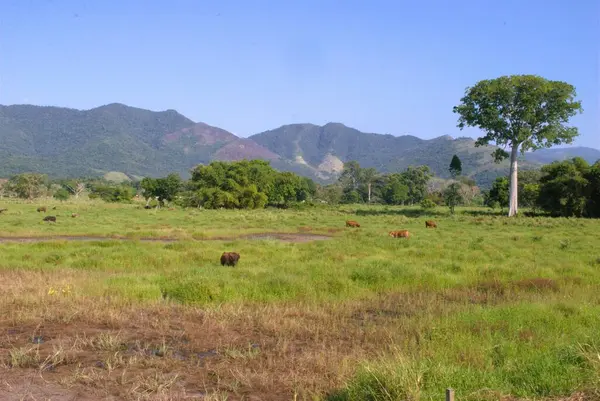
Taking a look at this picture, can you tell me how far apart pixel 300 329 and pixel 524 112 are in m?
42.8

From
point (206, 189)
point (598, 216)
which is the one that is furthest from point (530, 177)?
point (206, 189)

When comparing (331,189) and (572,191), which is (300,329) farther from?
(331,189)

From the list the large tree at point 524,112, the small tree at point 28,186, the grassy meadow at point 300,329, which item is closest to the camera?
the grassy meadow at point 300,329

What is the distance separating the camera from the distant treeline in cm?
4697

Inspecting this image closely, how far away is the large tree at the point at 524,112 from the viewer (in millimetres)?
46094

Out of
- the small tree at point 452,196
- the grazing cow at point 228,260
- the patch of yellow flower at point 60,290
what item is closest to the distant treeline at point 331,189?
the small tree at point 452,196

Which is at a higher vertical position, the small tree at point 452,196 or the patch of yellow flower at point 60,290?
the small tree at point 452,196

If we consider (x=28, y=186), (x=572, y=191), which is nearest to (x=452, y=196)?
(x=572, y=191)

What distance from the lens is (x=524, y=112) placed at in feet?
151

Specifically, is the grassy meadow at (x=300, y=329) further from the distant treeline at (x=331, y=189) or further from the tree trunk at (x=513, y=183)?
the distant treeline at (x=331, y=189)

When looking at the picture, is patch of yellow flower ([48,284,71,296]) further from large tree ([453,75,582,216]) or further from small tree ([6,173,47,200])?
small tree ([6,173,47,200])

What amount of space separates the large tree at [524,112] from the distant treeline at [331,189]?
154 inches

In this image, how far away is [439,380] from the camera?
224 inches

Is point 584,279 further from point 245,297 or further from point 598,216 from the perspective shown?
point 598,216
